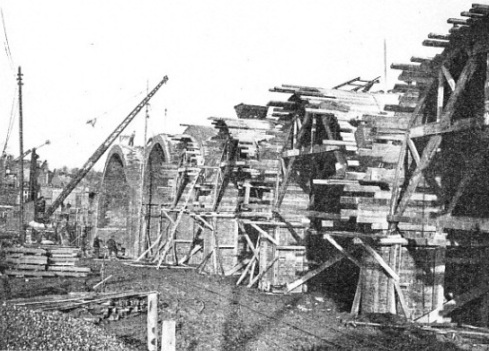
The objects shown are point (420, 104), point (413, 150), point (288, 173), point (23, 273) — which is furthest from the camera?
point (23, 273)

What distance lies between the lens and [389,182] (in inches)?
499

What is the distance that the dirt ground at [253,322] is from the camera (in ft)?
35.2

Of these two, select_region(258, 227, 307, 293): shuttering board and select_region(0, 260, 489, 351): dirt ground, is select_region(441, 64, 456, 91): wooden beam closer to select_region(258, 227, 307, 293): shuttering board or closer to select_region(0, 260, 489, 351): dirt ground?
select_region(0, 260, 489, 351): dirt ground

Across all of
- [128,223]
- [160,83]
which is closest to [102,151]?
[160,83]

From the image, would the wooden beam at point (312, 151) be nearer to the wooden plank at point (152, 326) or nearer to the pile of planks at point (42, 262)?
the wooden plank at point (152, 326)

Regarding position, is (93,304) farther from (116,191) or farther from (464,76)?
(116,191)

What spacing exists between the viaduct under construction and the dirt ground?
88 cm

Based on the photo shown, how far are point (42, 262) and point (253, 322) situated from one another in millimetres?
10919

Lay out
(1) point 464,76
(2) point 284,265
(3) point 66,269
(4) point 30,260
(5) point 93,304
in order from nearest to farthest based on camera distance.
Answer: (1) point 464,76
(5) point 93,304
(2) point 284,265
(4) point 30,260
(3) point 66,269

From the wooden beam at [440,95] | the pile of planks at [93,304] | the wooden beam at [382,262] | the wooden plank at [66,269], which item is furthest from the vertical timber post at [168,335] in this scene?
the wooden plank at [66,269]

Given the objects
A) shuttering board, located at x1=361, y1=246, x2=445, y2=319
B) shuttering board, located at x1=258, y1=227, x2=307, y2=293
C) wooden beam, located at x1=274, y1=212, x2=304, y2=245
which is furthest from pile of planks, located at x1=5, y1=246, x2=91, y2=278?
shuttering board, located at x1=361, y1=246, x2=445, y2=319

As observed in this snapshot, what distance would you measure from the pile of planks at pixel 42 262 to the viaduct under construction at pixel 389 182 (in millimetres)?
5314

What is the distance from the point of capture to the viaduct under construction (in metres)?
12.0

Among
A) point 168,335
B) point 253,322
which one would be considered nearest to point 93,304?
point 253,322
